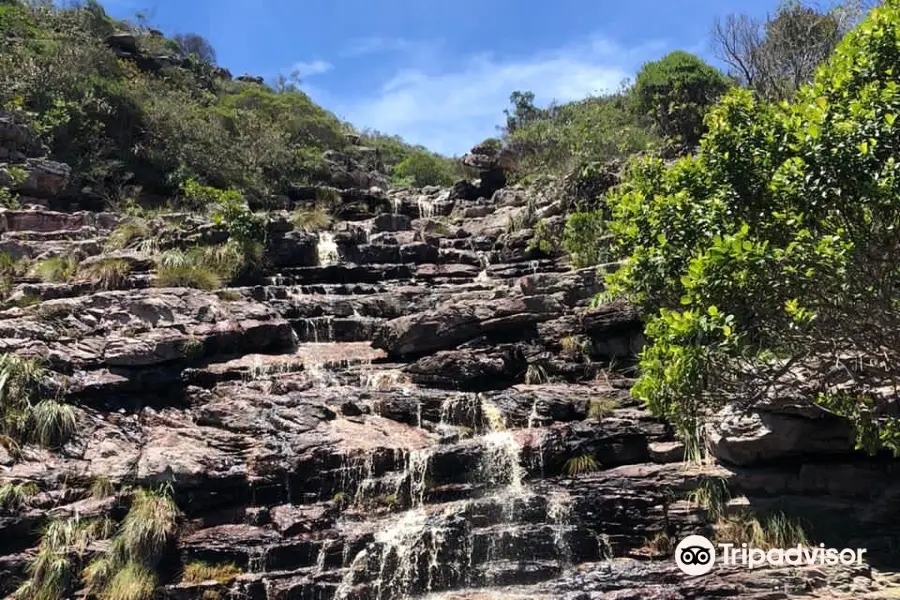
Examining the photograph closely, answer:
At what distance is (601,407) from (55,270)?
13257mm

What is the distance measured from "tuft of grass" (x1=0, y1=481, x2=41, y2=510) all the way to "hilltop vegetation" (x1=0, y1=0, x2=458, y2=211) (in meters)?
14.7

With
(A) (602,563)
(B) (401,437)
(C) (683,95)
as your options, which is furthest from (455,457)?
(C) (683,95)

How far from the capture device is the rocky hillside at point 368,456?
29.8 ft

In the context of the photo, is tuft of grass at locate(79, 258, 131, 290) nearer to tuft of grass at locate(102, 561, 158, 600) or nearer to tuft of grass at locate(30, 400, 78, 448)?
tuft of grass at locate(30, 400, 78, 448)

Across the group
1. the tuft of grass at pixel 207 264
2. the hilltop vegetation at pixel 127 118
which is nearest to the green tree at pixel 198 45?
the hilltop vegetation at pixel 127 118

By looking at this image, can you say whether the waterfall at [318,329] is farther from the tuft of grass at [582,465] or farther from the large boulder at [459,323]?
the tuft of grass at [582,465]

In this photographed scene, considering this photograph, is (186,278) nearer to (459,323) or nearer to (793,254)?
(459,323)

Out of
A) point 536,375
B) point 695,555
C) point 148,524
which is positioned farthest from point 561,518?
point 148,524

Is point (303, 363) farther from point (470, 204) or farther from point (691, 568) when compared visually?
point (470, 204)

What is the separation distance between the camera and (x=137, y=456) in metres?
10.9

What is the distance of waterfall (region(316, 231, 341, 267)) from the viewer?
19.6m

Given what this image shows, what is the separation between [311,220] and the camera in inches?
841

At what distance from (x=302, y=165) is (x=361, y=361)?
17707 mm

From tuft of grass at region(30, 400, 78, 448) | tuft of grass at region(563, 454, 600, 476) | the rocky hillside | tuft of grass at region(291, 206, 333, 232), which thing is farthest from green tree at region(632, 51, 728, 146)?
tuft of grass at region(30, 400, 78, 448)
